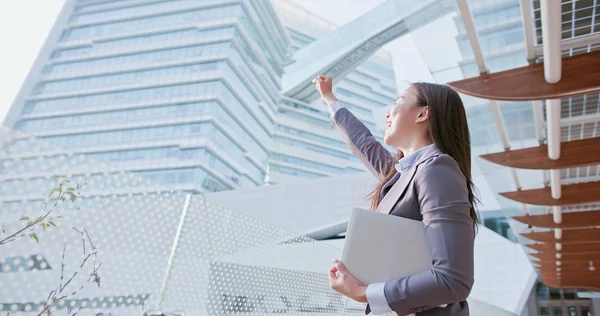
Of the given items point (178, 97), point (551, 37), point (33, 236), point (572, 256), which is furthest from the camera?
point (178, 97)

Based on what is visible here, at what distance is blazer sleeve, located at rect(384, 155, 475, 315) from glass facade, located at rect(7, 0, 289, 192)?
3602cm

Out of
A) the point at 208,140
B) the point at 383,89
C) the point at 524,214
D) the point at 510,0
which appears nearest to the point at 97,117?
the point at 208,140

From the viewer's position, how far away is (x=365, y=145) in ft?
4.10

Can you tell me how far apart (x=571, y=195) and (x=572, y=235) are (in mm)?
3011

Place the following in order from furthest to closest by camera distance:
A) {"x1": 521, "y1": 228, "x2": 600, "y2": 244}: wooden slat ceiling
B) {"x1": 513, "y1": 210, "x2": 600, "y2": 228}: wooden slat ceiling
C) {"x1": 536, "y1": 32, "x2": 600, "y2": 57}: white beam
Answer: {"x1": 521, "y1": 228, "x2": 600, "y2": 244}: wooden slat ceiling, {"x1": 513, "y1": 210, "x2": 600, "y2": 228}: wooden slat ceiling, {"x1": 536, "y1": 32, "x2": 600, "y2": 57}: white beam

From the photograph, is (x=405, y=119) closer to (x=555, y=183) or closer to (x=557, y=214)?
(x=555, y=183)

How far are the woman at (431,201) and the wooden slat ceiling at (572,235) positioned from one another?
27.6 ft

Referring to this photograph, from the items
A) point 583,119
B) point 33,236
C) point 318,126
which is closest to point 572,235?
point 583,119

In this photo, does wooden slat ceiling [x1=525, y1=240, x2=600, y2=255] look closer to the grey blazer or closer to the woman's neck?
the woman's neck

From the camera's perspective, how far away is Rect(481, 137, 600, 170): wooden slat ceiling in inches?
182

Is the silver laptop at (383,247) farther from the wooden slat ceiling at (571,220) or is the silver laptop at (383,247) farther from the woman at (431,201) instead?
the wooden slat ceiling at (571,220)

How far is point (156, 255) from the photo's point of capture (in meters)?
1.34

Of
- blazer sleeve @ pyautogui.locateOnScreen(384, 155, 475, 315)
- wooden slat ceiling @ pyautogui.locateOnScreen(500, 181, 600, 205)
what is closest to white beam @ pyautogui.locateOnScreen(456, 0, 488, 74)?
blazer sleeve @ pyautogui.locateOnScreen(384, 155, 475, 315)

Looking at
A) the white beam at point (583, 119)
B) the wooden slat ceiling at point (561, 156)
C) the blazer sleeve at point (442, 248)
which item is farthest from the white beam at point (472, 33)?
the blazer sleeve at point (442, 248)
